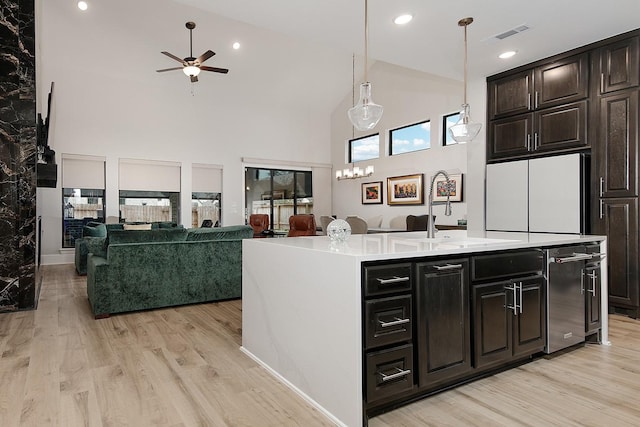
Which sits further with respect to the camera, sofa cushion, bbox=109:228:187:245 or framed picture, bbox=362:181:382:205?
framed picture, bbox=362:181:382:205

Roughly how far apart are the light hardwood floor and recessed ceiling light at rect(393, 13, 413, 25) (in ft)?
9.97

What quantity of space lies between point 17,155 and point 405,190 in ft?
22.6

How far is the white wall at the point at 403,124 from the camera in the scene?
7.67 meters

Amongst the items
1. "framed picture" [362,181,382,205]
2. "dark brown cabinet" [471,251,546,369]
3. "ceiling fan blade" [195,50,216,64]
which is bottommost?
"dark brown cabinet" [471,251,546,369]

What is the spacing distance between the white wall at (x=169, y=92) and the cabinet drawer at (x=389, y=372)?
23.0 ft

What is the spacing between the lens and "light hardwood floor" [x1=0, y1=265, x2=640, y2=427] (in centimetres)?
195

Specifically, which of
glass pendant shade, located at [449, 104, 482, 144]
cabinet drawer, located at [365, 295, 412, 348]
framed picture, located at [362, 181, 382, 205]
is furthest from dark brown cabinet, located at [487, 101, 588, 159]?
framed picture, located at [362, 181, 382, 205]

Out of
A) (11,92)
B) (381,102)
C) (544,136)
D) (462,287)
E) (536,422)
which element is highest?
(381,102)

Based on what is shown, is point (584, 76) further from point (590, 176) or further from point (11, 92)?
point (11, 92)

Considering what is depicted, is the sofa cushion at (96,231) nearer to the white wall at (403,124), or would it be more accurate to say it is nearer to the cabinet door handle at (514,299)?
the white wall at (403,124)

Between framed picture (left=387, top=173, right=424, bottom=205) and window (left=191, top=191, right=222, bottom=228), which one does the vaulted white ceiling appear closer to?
framed picture (left=387, top=173, right=424, bottom=205)

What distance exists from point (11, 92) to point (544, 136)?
230 inches

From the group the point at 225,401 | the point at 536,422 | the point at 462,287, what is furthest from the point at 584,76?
the point at 225,401

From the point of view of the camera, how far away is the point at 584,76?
418cm
